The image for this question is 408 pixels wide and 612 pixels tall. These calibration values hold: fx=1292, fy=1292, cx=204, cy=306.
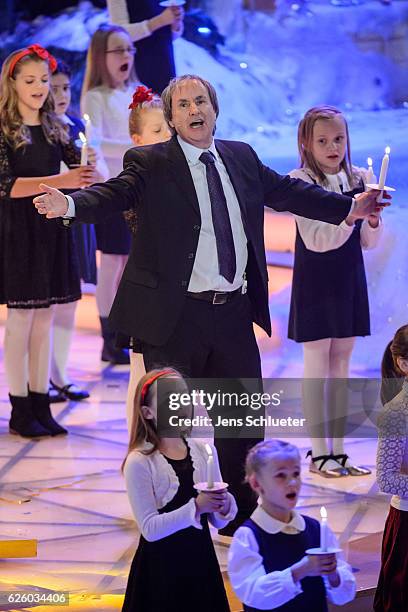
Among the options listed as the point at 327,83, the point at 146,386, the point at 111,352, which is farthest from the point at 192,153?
the point at 327,83

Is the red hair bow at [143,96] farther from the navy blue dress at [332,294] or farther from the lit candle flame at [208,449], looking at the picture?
the lit candle flame at [208,449]

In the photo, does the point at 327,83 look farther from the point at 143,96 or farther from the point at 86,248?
the point at 143,96

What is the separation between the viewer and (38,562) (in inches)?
145

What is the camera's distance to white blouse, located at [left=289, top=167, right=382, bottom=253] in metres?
4.31

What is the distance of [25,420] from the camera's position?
4.92 m

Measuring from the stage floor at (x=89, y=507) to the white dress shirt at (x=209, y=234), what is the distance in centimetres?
78

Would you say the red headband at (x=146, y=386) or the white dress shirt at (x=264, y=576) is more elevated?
the red headband at (x=146, y=386)

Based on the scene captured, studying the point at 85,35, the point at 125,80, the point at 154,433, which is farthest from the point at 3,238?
the point at 85,35

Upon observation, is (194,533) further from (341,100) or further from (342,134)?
(341,100)

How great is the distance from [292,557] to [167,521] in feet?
1.03

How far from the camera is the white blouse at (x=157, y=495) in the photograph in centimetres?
291

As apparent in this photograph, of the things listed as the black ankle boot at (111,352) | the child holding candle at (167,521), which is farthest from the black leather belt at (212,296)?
the black ankle boot at (111,352)

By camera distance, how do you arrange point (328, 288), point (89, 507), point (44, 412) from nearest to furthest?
point (89, 507), point (328, 288), point (44, 412)

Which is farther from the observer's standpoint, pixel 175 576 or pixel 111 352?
pixel 111 352
